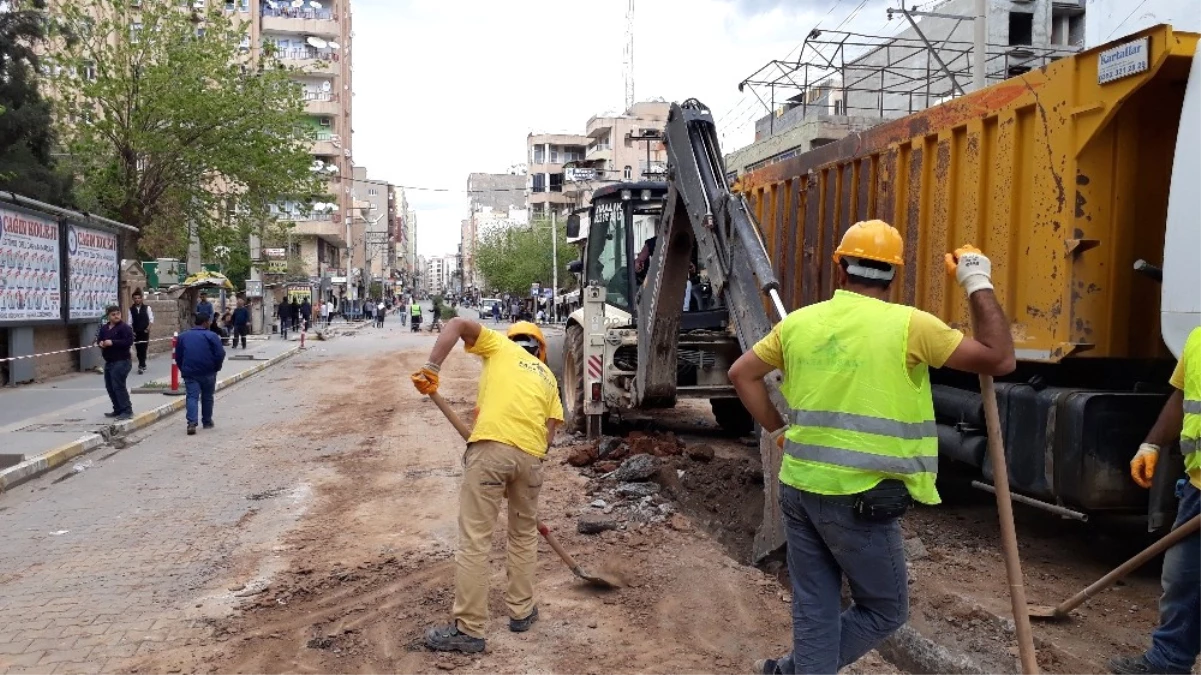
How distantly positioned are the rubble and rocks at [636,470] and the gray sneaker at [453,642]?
384cm

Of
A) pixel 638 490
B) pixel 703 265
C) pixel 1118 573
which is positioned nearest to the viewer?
pixel 1118 573

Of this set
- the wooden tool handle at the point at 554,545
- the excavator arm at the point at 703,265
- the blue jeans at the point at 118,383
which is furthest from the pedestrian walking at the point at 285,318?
the wooden tool handle at the point at 554,545

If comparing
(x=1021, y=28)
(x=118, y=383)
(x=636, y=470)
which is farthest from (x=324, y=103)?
(x=636, y=470)

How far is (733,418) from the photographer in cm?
1150

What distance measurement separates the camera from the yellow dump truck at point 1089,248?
488cm

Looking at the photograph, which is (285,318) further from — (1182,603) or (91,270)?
(1182,603)

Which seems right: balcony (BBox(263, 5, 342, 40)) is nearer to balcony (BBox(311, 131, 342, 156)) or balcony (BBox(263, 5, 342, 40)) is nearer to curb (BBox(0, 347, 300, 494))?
balcony (BBox(311, 131, 342, 156))

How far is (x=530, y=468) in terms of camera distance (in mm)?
4984

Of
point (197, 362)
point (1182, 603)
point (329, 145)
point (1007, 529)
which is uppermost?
point (329, 145)

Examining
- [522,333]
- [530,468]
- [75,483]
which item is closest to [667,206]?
[522,333]

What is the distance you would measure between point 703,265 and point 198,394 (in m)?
8.47

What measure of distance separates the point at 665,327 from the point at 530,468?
3959 millimetres

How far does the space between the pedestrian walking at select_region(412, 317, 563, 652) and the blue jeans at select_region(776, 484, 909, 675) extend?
1825 millimetres

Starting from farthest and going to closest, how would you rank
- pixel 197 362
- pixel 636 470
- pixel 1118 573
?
pixel 197 362 → pixel 636 470 → pixel 1118 573
